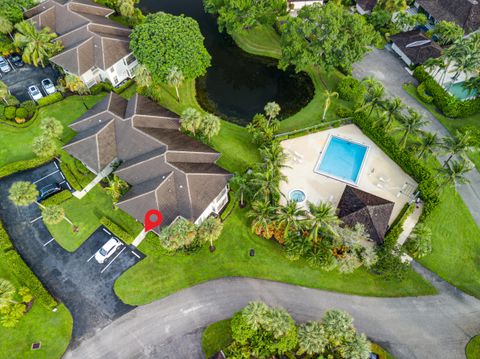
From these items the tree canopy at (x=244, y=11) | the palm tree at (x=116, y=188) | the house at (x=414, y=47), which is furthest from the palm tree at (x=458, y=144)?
the palm tree at (x=116, y=188)

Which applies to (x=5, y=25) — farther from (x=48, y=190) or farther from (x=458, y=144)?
(x=458, y=144)

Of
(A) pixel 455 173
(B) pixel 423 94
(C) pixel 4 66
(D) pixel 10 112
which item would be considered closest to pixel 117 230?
(D) pixel 10 112

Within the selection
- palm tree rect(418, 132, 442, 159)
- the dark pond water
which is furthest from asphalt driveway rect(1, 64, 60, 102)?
palm tree rect(418, 132, 442, 159)

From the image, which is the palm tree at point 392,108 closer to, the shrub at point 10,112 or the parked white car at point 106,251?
the parked white car at point 106,251

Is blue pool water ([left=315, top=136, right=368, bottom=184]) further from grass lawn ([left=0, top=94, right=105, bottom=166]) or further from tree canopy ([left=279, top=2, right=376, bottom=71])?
grass lawn ([left=0, top=94, right=105, bottom=166])

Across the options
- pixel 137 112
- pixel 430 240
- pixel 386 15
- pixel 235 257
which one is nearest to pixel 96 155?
pixel 137 112

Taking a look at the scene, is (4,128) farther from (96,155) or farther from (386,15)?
(386,15)

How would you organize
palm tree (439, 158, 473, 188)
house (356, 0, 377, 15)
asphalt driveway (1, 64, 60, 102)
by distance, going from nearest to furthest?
palm tree (439, 158, 473, 188) < asphalt driveway (1, 64, 60, 102) < house (356, 0, 377, 15)
